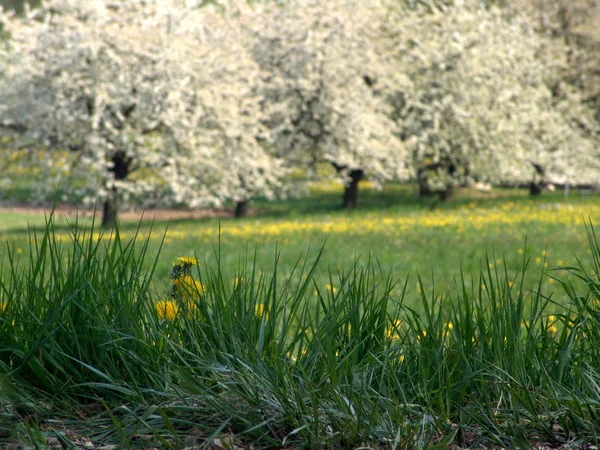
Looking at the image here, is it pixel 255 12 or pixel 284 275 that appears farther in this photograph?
pixel 255 12

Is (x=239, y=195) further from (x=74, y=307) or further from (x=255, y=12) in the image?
(x=74, y=307)

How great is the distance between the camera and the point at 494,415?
236cm

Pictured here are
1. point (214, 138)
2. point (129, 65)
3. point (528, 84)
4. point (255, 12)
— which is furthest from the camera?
point (528, 84)

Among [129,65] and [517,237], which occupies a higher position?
[129,65]

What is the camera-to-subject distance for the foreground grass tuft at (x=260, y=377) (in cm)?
217

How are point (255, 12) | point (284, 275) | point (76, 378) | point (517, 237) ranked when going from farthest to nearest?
1. point (255, 12)
2. point (517, 237)
3. point (284, 275)
4. point (76, 378)

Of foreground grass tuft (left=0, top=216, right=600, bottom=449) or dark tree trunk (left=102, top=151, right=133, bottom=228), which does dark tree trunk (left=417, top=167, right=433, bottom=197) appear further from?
foreground grass tuft (left=0, top=216, right=600, bottom=449)

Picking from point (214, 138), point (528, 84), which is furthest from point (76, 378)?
point (528, 84)

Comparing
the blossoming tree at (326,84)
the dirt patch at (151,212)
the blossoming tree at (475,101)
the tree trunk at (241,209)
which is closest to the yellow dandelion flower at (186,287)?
the blossoming tree at (326,84)

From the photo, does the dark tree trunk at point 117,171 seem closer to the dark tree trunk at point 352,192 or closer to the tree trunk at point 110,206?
the tree trunk at point 110,206

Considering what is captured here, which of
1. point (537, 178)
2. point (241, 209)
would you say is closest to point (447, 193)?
point (537, 178)

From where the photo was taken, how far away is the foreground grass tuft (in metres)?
2.17

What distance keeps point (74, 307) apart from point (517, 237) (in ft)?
34.4

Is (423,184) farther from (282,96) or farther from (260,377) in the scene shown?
(260,377)
